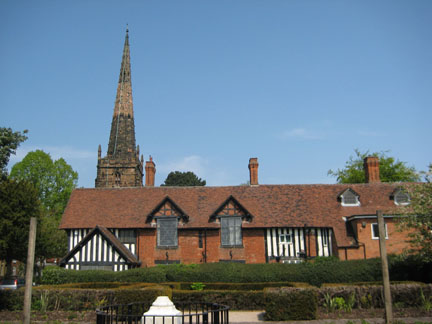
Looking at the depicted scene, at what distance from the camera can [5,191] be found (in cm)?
3009

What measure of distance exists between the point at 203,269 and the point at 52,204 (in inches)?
1259

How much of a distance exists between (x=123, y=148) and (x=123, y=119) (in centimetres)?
401

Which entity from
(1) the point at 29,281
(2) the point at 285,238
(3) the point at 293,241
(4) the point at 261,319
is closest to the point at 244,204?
(2) the point at 285,238

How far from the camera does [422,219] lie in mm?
18344

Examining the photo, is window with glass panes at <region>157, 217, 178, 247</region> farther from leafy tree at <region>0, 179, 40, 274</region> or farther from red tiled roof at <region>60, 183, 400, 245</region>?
leafy tree at <region>0, 179, 40, 274</region>

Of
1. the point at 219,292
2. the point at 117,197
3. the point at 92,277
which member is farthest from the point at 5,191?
the point at 219,292

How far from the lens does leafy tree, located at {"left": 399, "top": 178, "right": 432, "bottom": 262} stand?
18094mm

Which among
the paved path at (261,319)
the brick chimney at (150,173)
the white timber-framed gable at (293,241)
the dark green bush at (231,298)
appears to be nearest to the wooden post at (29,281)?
the paved path at (261,319)

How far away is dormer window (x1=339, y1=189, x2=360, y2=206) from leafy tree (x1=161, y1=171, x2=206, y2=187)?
4421 centimetres

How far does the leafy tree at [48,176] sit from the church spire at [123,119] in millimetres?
5866

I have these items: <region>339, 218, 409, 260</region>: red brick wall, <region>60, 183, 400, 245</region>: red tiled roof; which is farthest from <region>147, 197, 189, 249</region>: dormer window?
<region>339, 218, 409, 260</region>: red brick wall

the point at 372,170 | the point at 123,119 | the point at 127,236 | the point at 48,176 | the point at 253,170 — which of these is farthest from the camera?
the point at 123,119

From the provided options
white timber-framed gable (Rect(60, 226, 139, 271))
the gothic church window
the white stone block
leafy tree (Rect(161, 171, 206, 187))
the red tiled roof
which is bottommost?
the white stone block

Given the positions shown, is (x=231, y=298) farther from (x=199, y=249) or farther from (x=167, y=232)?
(x=167, y=232)
